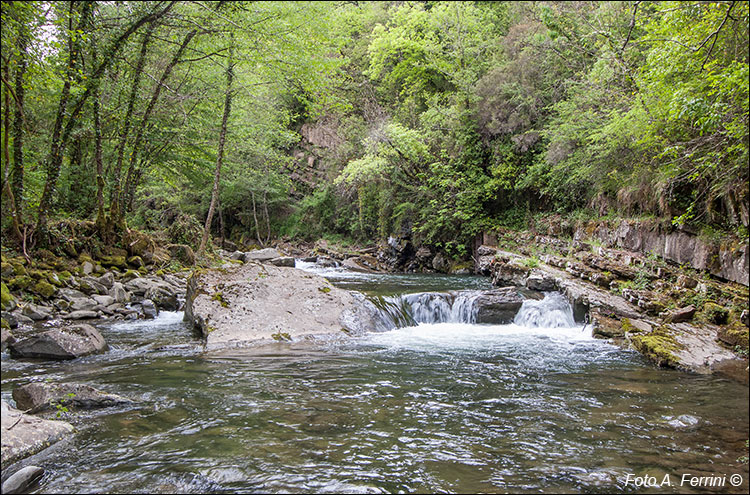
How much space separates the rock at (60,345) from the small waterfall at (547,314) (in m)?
9.06

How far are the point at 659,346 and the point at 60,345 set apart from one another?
954 cm

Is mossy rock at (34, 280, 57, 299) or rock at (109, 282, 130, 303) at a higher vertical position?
mossy rock at (34, 280, 57, 299)

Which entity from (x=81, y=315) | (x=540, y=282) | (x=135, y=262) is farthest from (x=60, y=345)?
(x=540, y=282)

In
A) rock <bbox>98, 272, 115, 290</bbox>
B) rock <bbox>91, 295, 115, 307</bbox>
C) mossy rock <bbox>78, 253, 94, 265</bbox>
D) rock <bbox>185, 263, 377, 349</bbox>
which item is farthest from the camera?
mossy rock <bbox>78, 253, 94, 265</bbox>

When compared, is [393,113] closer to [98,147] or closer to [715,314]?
[98,147]

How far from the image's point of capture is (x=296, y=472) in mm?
3336

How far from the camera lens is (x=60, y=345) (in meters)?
6.21

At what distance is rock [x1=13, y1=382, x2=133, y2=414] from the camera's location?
166 inches

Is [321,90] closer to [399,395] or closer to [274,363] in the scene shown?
[274,363]

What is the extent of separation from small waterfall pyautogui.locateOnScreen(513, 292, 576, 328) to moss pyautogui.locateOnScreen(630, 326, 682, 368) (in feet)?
7.36

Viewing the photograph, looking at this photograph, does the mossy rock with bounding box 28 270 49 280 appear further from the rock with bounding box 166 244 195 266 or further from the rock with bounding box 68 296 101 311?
the rock with bounding box 166 244 195 266

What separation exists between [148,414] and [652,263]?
11.0m

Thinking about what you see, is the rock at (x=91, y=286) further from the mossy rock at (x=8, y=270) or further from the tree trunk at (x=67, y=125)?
the tree trunk at (x=67, y=125)

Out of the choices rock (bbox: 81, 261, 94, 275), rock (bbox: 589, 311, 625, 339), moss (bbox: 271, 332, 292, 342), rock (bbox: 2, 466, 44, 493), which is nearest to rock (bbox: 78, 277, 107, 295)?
rock (bbox: 81, 261, 94, 275)
